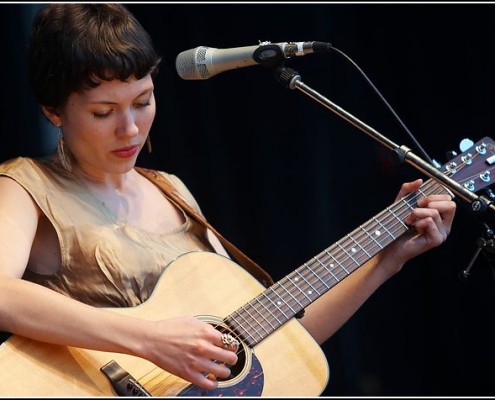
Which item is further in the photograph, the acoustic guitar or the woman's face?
the woman's face

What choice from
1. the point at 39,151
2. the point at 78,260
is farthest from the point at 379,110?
the point at 78,260

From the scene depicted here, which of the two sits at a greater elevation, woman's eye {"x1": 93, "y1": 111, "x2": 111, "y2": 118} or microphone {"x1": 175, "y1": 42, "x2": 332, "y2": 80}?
microphone {"x1": 175, "y1": 42, "x2": 332, "y2": 80}

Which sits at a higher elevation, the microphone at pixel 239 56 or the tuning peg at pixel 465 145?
the microphone at pixel 239 56

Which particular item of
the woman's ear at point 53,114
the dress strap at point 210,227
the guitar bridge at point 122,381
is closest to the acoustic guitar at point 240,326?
the guitar bridge at point 122,381

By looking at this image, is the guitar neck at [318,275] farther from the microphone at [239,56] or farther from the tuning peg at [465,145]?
the microphone at [239,56]

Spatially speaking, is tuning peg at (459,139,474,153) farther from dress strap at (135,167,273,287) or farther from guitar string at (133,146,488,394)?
dress strap at (135,167,273,287)

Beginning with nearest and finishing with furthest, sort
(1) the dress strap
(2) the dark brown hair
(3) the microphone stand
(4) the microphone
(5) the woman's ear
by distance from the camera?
1. (3) the microphone stand
2. (4) the microphone
3. (2) the dark brown hair
4. (5) the woman's ear
5. (1) the dress strap

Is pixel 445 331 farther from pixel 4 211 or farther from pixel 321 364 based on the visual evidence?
pixel 4 211

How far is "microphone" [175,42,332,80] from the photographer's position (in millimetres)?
1903

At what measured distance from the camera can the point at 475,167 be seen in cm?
220

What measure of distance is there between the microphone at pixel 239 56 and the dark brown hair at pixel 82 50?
16cm

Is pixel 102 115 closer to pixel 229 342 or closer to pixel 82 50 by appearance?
pixel 82 50

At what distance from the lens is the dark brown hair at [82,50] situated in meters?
2.09

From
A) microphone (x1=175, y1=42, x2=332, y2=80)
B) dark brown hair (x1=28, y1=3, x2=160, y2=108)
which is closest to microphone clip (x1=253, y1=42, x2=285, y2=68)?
microphone (x1=175, y1=42, x2=332, y2=80)
